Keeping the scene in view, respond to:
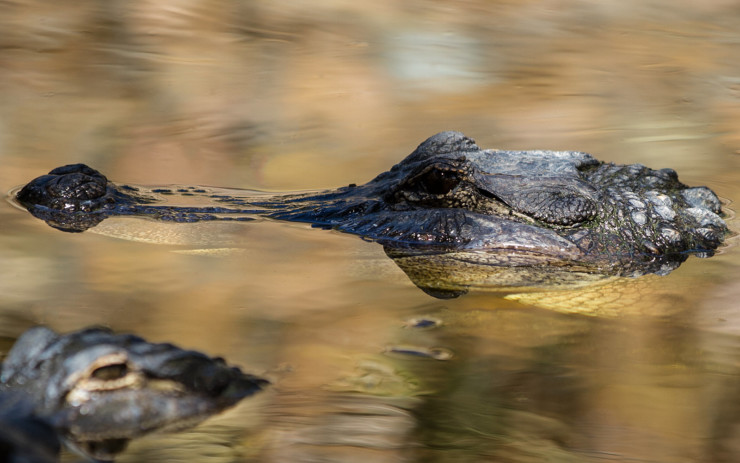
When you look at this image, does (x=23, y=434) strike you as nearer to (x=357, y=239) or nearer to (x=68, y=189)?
(x=357, y=239)

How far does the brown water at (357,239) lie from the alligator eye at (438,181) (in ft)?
1.50

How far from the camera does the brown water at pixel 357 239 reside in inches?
99.0

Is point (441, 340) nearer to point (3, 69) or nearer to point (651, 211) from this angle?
point (651, 211)

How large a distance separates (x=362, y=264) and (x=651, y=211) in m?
1.48

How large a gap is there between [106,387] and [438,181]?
2457 mm

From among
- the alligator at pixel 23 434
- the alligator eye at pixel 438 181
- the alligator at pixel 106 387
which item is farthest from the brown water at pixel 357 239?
the alligator eye at pixel 438 181

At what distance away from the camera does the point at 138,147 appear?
731 cm

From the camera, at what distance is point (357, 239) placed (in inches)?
181

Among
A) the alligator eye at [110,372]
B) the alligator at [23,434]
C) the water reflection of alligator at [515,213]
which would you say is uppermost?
the water reflection of alligator at [515,213]

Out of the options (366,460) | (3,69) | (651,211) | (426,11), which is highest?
(426,11)

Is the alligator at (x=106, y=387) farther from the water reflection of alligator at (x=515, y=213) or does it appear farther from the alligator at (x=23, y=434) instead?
the water reflection of alligator at (x=515, y=213)

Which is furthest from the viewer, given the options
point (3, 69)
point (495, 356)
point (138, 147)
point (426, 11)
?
point (426, 11)

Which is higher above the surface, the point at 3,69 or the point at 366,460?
the point at 3,69

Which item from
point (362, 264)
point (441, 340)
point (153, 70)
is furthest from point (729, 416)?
point (153, 70)
